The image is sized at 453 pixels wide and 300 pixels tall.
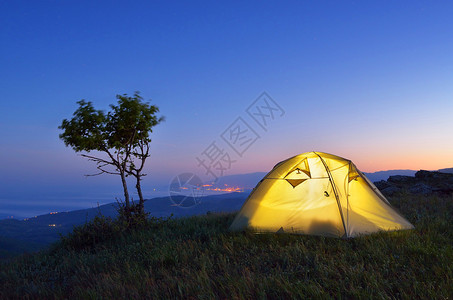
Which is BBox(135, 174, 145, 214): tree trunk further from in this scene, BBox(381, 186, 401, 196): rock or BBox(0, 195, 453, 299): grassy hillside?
BBox(381, 186, 401, 196): rock

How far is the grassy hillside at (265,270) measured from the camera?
4582 millimetres

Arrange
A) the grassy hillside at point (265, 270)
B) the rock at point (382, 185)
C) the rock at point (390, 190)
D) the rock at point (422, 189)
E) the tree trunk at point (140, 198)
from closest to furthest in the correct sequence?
the grassy hillside at point (265, 270) → the tree trunk at point (140, 198) → the rock at point (422, 189) → the rock at point (390, 190) → the rock at point (382, 185)

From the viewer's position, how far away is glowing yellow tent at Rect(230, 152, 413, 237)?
27.7 feet

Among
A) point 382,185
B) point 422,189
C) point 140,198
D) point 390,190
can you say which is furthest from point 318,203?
point 382,185

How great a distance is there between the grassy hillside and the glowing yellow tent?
0.47m

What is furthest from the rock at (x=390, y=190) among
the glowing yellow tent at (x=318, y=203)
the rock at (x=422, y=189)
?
the glowing yellow tent at (x=318, y=203)

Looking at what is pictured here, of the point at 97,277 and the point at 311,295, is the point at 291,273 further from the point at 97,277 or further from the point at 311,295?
the point at 97,277

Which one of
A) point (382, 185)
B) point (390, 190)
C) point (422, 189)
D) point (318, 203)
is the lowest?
point (422, 189)

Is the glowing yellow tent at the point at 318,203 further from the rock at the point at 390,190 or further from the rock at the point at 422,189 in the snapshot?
the rock at the point at 422,189

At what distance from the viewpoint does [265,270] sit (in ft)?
19.0

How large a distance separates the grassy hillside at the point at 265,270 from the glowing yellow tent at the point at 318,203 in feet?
1.55

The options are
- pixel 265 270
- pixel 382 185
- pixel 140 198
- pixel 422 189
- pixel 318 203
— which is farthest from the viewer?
pixel 382 185

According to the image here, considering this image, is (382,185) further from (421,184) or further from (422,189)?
(422,189)

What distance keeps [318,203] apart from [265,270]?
359 centimetres
